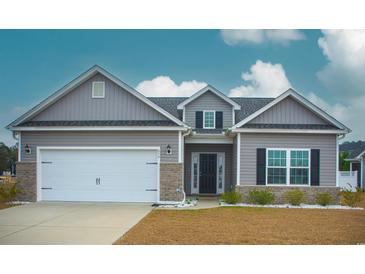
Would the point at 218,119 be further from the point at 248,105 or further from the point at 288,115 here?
the point at 288,115

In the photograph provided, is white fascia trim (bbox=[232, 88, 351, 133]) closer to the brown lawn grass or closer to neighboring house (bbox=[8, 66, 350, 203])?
neighboring house (bbox=[8, 66, 350, 203])

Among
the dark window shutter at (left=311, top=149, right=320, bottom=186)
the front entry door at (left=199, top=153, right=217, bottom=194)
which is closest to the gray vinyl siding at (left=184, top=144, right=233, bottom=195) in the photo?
the front entry door at (left=199, top=153, right=217, bottom=194)

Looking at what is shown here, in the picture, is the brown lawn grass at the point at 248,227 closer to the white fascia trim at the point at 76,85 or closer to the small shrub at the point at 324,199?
the small shrub at the point at 324,199

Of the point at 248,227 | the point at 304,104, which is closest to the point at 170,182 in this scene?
the point at 248,227

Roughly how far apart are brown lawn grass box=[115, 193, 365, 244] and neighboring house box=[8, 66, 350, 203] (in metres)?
1.81

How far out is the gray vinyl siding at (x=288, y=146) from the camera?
13.1m

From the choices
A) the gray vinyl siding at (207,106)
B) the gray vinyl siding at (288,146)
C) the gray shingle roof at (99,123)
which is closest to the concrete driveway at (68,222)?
the gray shingle roof at (99,123)

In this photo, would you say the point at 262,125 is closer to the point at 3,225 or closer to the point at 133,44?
the point at 133,44

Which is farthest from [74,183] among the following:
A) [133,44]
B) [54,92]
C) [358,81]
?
[358,81]

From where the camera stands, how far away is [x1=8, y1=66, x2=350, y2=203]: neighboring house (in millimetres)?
12867

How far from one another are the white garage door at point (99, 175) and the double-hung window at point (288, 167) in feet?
14.2

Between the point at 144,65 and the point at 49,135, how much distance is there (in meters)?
5.69

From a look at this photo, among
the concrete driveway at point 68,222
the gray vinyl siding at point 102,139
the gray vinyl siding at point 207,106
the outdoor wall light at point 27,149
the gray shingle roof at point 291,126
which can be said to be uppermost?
the gray vinyl siding at point 207,106

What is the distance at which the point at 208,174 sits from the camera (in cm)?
1622
